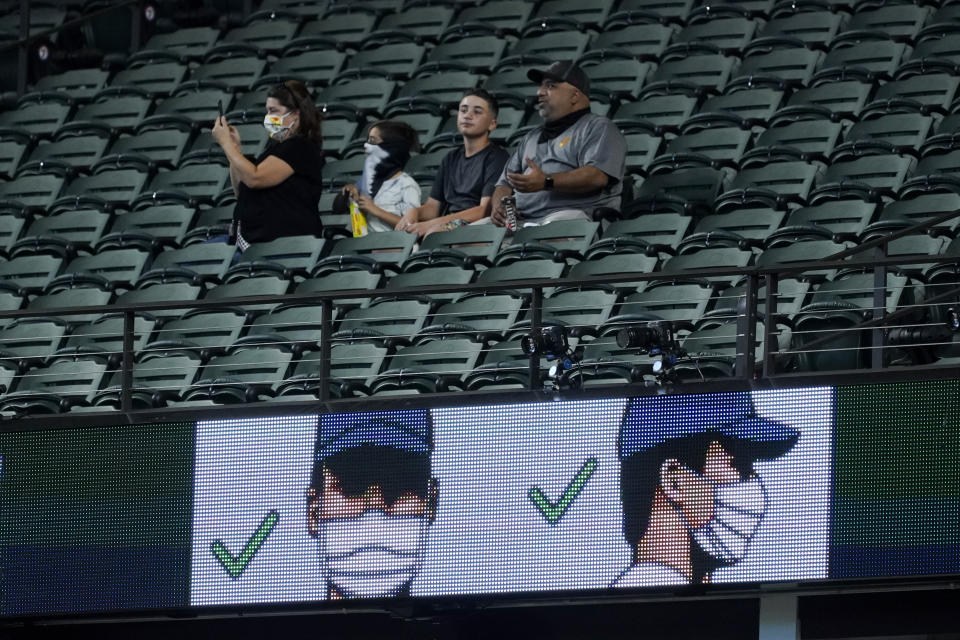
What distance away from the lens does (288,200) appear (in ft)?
36.9

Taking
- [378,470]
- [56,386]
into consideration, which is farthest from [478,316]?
[56,386]

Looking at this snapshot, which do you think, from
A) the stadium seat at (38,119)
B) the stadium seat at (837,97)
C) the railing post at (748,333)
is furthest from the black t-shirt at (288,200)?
the stadium seat at (38,119)

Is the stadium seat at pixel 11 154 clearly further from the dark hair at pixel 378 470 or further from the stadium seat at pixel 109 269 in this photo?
the dark hair at pixel 378 470

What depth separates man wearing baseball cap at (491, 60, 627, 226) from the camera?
10.7 metres

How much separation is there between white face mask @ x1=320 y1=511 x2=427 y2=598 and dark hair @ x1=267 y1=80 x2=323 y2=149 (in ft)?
8.67

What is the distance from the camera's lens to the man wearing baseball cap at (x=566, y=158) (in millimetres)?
10703

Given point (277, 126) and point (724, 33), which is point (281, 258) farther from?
point (724, 33)

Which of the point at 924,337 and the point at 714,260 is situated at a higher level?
the point at 714,260

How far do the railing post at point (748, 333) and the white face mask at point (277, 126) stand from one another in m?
3.22

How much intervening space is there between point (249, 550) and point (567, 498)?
1509mm

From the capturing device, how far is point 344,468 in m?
9.34

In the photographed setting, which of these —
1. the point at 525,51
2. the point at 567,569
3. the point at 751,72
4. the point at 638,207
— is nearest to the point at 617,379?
the point at 567,569

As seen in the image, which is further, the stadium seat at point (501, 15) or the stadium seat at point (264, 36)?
the stadium seat at point (264, 36)

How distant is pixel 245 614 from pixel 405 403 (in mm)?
1289
